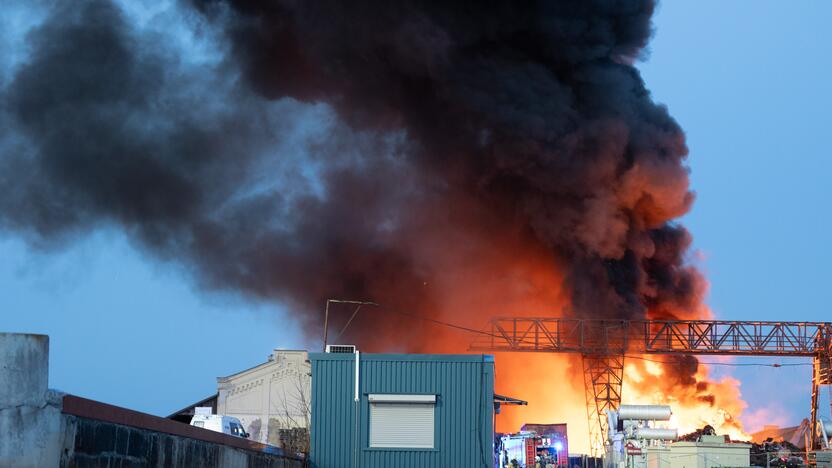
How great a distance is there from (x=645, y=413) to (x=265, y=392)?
101ft

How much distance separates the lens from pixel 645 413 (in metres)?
38.3

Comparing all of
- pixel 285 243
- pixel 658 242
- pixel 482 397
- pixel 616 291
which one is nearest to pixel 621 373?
pixel 616 291

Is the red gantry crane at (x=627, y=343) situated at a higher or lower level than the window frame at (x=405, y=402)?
higher

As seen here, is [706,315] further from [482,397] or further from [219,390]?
[482,397]

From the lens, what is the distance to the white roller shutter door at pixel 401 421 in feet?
80.3

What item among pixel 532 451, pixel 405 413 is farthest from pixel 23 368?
pixel 532 451

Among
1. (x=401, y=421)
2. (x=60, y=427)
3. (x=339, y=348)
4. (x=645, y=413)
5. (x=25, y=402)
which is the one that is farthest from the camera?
(x=645, y=413)

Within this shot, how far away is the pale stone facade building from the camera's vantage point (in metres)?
62.5

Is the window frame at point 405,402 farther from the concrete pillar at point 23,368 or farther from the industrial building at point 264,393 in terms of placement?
the industrial building at point 264,393

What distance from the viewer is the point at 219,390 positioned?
63.7 m

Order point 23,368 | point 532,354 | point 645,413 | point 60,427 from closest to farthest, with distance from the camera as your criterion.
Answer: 1. point 23,368
2. point 60,427
3. point 645,413
4. point 532,354

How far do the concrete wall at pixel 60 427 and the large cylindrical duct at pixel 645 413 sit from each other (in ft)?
87.8

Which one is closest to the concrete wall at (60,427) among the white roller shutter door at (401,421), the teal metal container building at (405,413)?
the teal metal container building at (405,413)

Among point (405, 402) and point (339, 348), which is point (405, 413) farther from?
point (339, 348)
